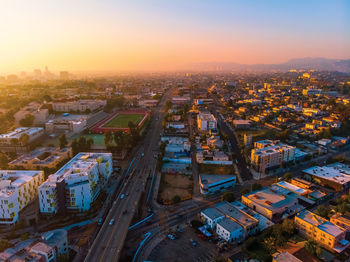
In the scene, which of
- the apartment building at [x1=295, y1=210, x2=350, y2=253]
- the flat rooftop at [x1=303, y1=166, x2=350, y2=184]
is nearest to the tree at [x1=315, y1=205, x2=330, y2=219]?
the apartment building at [x1=295, y1=210, x2=350, y2=253]

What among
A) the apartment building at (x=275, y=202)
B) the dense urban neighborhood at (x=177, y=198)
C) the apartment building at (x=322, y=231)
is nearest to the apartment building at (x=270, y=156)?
the dense urban neighborhood at (x=177, y=198)

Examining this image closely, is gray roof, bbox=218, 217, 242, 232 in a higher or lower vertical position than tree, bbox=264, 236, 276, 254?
higher

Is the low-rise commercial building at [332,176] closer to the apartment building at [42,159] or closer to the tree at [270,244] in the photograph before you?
the tree at [270,244]

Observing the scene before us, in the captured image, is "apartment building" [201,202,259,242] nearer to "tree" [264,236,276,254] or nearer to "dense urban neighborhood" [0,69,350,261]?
"dense urban neighborhood" [0,69,350,261]

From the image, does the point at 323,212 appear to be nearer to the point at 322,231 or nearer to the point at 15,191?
the point at 322,231

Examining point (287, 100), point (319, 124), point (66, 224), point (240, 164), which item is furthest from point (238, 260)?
point (287, 100)

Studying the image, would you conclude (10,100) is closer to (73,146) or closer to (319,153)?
(73,146)

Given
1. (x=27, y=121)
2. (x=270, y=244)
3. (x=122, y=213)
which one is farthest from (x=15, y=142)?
(x=270, y=244)
